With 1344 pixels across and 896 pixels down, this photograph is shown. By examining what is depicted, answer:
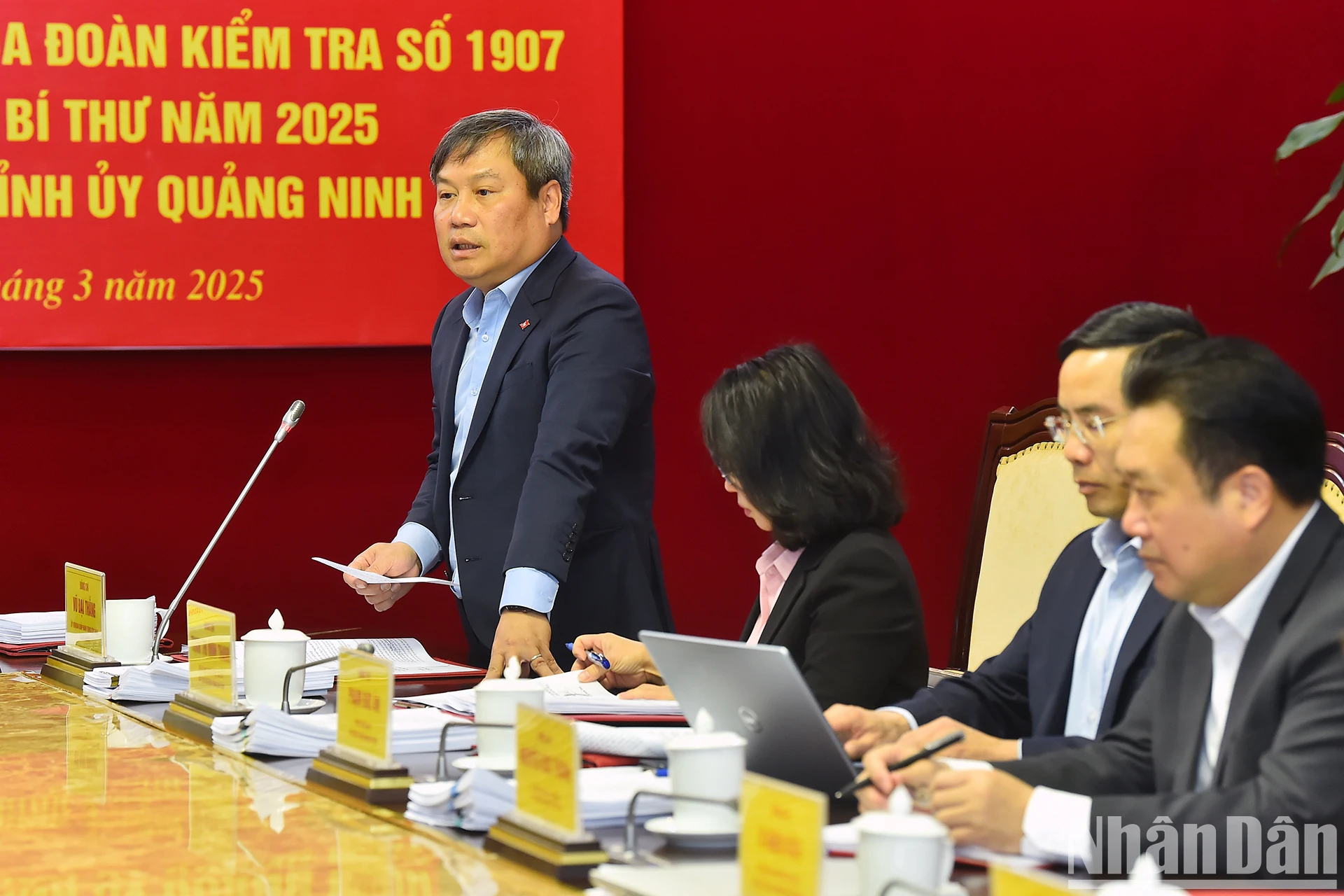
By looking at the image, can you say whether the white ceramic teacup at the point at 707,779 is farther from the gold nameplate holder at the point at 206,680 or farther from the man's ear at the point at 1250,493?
the gold nameplate holder at the point at 206,680

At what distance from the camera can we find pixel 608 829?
1.38 meters

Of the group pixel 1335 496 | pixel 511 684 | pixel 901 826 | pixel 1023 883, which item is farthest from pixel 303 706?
pixel 1335 496

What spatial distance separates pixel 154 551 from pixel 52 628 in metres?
0.56

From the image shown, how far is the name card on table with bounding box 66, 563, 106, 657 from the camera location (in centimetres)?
254

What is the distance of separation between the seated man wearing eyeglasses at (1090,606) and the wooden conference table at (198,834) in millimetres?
508

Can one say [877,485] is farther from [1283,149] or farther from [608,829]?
[1283,149]

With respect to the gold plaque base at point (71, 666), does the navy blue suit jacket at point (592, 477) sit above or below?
above

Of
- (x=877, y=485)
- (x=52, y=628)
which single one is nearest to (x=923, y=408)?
(x=877, y=485)

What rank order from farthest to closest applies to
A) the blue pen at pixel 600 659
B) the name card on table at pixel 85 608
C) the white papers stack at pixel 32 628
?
the white papers stack at pixel 32 628 → the name card on table at pixel 85 608 → the blue pen at pixel 600 659

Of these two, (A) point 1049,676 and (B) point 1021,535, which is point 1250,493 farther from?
(B) point 1021,535

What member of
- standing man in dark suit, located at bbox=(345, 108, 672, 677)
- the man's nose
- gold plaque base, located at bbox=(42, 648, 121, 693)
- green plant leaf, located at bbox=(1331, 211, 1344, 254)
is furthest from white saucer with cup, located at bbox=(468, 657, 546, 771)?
green plant leaf, located at bbox=(1331, 211, 1344, 254)

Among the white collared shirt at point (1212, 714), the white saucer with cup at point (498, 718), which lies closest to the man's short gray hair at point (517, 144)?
the white saucer with cup at point (498, 718)

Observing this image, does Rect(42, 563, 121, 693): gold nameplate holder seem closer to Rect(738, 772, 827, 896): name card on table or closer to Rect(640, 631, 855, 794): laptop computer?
Rect(640, 631, 855, 794): laptop computer

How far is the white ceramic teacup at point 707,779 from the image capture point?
1.33m
